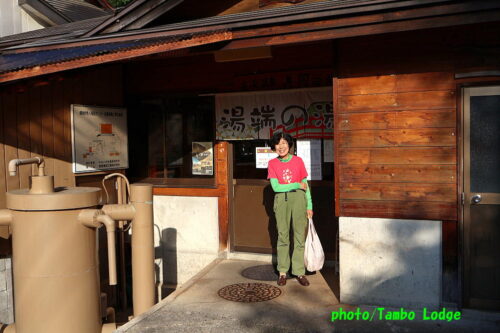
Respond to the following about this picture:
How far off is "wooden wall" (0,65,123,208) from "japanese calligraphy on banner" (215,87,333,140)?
216 cm

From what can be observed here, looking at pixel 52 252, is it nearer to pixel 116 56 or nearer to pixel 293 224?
pixel 116 56

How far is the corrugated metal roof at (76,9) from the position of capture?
1144cm

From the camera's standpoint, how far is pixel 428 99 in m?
4.74

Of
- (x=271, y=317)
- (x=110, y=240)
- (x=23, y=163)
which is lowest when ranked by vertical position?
(x=271, y=317)

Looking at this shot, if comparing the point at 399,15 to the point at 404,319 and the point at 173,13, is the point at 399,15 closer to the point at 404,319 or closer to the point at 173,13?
the point at 404,319

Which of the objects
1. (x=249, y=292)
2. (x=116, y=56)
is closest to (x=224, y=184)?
(x=249, y=292)

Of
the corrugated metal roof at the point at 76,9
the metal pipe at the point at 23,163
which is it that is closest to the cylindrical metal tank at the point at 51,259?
the metal pipe at the point at 23,163

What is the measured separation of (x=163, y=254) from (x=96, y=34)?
383cm

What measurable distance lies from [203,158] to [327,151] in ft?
7.13

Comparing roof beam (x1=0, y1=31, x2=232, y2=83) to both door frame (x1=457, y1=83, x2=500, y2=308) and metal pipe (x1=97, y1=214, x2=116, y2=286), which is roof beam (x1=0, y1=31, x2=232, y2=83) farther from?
door frame (x1=457, y1=83, x2=500, y2=308)

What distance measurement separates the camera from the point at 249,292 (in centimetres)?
570

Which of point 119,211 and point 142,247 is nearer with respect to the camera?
point 119,211

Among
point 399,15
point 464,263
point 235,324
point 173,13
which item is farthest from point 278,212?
point 173,13

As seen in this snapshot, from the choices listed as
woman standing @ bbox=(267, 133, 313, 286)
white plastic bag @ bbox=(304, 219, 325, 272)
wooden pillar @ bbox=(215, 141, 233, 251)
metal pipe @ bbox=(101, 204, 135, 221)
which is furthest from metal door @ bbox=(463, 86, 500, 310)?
wooden pillar @ bbox=(215, 141, 233, 251)
